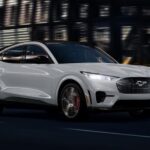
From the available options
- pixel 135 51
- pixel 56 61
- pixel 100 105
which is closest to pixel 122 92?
pixel 100 105

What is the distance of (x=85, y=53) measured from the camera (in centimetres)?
1316

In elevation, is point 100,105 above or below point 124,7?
below

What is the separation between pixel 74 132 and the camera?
10.6 metres

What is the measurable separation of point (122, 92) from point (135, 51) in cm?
649

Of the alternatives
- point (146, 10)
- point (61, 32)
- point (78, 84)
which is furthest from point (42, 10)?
point (78, 84)

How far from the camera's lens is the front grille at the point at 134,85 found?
39.0ft

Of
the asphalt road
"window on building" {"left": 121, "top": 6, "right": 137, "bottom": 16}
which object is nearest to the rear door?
the asphalt road

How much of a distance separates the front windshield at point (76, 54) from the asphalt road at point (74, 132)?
Result: 38.7 inches

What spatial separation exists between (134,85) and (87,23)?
24.2 feet

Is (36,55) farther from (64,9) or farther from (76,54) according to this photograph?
(64,9)

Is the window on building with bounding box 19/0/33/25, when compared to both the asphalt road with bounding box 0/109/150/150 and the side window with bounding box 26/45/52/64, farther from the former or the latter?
the side window with bounding box 26/45/52/64

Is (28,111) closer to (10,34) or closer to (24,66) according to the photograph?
(24,66)

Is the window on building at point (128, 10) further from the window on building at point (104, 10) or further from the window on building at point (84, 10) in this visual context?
the window on building at point (84, 10)

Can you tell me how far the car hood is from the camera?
11.9 metres
